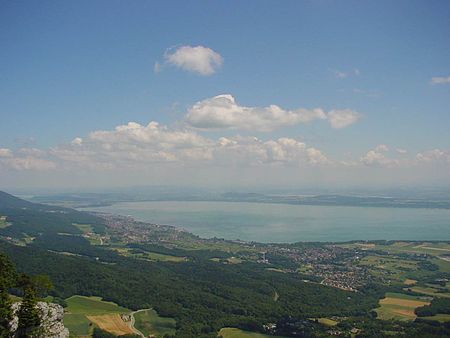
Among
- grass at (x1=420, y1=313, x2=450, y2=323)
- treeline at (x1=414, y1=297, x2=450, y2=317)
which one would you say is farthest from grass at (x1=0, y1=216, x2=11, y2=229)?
grass at (x1=420, y1=313, x2=450, y2=323)

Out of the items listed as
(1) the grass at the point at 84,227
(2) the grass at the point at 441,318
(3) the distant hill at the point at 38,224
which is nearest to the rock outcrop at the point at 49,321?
(2) the grass at the point at 441,318

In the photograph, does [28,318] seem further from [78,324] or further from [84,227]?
[84,227]

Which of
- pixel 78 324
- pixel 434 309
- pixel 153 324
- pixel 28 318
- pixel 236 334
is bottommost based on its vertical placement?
pixel 236 334

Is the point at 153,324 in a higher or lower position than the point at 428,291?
lower

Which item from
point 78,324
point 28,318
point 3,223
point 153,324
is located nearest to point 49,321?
point 28,318

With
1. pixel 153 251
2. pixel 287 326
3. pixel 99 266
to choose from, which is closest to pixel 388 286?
pixel 287 326

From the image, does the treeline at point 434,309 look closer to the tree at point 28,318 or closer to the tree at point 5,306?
the tree at point 28,318

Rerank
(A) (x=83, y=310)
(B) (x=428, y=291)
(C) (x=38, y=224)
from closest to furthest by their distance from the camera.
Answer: (A) (x=83, y=310)
(B) (x=428, y=291)
(C) (x=38, y=224)

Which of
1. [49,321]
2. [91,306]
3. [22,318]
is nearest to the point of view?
[22,318]

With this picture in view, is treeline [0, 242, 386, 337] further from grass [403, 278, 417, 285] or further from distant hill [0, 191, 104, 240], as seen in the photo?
distant hill [0, 191, 104, 240]
